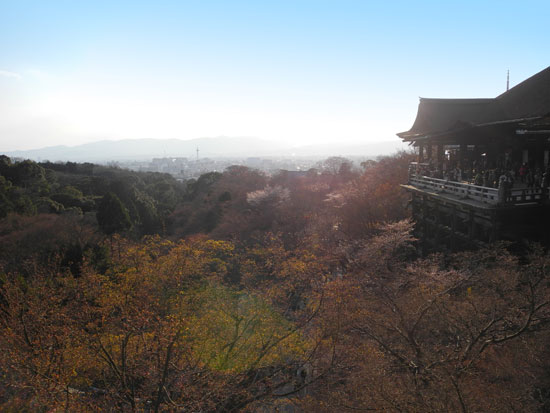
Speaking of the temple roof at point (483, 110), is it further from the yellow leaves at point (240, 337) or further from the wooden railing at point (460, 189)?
the yellow leaves at point (240, 337)

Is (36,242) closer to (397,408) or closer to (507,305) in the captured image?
(397,408)

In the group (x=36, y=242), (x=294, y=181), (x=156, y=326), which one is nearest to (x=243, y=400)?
(x=156, y=326)

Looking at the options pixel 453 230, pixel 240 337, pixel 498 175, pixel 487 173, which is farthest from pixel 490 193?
pixel 240 337

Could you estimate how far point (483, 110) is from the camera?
17.6 m

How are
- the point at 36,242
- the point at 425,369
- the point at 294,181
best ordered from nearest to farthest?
the point at 425,369 < the point at 36,242 < the point at 294,181

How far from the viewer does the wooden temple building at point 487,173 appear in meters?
11.8

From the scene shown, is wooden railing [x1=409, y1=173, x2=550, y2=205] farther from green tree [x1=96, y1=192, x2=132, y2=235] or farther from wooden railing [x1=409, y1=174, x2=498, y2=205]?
green tree [x1=96, y1=192, x2=132, y2=235]

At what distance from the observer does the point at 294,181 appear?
3759cm

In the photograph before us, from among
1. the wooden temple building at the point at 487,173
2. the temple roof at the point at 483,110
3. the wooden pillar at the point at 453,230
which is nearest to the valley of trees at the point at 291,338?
the wooden pillar at the point at 453,230

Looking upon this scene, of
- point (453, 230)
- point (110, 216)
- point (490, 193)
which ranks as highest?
point (490, 193)

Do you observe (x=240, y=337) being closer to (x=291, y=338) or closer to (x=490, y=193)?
(x=291, y=338)

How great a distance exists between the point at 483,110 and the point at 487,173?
5658 mm

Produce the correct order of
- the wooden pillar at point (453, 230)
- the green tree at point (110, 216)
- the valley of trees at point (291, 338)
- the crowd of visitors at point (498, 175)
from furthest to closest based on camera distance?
the green tree at point (110, 216) < the wooden pillar at point (453, 230) < the crowd of visitors at point (498, 175) < the valley of trees at point (291, 338)

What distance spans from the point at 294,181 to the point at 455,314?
28.4 m
